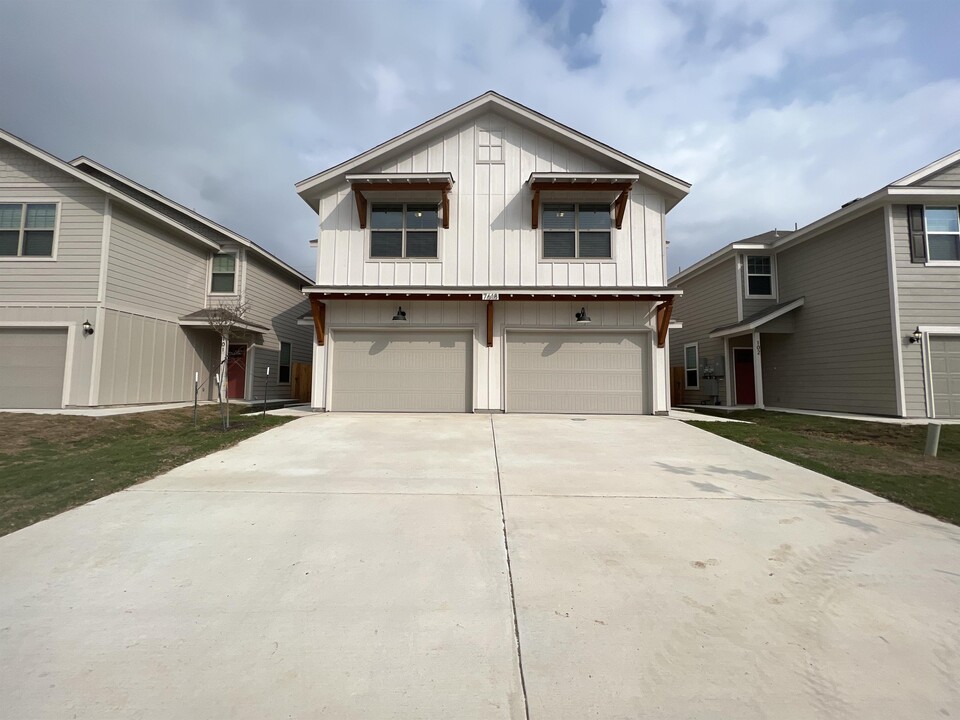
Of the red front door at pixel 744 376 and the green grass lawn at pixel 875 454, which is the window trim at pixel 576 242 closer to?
the green grass lawn at pixel 875 454

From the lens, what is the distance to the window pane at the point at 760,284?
53.4ft

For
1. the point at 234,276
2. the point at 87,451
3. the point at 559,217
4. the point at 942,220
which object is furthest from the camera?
the point at 234,276

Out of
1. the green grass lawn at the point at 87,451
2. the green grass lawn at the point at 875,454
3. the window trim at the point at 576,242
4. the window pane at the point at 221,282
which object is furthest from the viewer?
the window pane at the point at 221,282

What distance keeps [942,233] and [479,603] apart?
52.3 feet

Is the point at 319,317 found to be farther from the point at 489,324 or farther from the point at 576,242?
the point at 576,242

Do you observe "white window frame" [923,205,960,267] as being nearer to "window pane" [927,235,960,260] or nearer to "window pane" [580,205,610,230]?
"window pane" [927,235,960,260]

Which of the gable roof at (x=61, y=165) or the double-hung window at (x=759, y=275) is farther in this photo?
the double-hung window at (x=759, y=275)

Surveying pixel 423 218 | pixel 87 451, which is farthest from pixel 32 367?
pixel 423 218

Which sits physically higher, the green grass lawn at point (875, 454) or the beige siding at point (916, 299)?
the beige siding at point (916, 299)

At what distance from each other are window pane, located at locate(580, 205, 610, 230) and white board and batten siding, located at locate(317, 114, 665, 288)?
1.09 feet

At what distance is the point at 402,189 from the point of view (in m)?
11.7

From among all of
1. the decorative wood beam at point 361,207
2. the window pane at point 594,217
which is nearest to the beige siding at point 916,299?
the window pane at point 594,217

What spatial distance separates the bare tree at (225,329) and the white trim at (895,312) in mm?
15569

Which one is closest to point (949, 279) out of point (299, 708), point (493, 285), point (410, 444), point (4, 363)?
point (493, 285)
